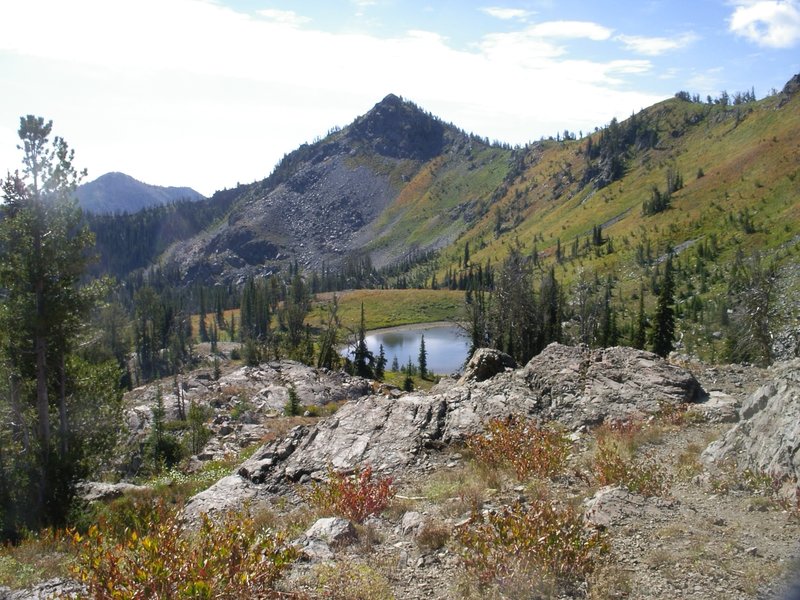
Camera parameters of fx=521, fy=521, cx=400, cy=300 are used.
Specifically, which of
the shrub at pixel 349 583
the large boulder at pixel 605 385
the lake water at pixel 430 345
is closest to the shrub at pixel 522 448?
the large boulder at pixel 605 385

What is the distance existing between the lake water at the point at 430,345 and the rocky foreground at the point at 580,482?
2871 inches

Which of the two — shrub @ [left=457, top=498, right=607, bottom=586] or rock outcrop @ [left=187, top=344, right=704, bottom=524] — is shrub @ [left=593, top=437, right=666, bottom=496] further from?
rock outcrop @ [left=187, top=344, right=704, bottom=524]

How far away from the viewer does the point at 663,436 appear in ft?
46.0

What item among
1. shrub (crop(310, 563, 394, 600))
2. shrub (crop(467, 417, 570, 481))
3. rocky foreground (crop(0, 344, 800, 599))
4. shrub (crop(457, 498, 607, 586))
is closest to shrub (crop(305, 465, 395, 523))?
rocky foreground (crop(0, 344, 800, 599))

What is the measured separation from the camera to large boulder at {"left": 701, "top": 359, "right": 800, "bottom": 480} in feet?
32.0

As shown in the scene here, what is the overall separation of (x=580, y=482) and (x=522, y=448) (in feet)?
5.97

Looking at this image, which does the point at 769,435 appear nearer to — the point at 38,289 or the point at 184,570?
the point at 184,570

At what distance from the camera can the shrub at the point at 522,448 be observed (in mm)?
12188

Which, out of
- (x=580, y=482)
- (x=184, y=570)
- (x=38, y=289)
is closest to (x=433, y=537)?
(x=580, y=482)

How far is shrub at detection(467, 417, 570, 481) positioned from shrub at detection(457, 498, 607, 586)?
3.46m

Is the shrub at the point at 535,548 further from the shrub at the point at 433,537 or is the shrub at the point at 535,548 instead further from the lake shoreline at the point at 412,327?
the lake shoreline at the point at 412,327

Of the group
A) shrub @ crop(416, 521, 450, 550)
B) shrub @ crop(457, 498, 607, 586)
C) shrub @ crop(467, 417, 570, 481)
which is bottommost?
shrub @ crop(416, 521, 450, 550)

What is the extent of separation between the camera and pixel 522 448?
1330cm

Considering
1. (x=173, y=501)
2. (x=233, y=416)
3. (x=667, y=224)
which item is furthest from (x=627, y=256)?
(x=173, y=501)
